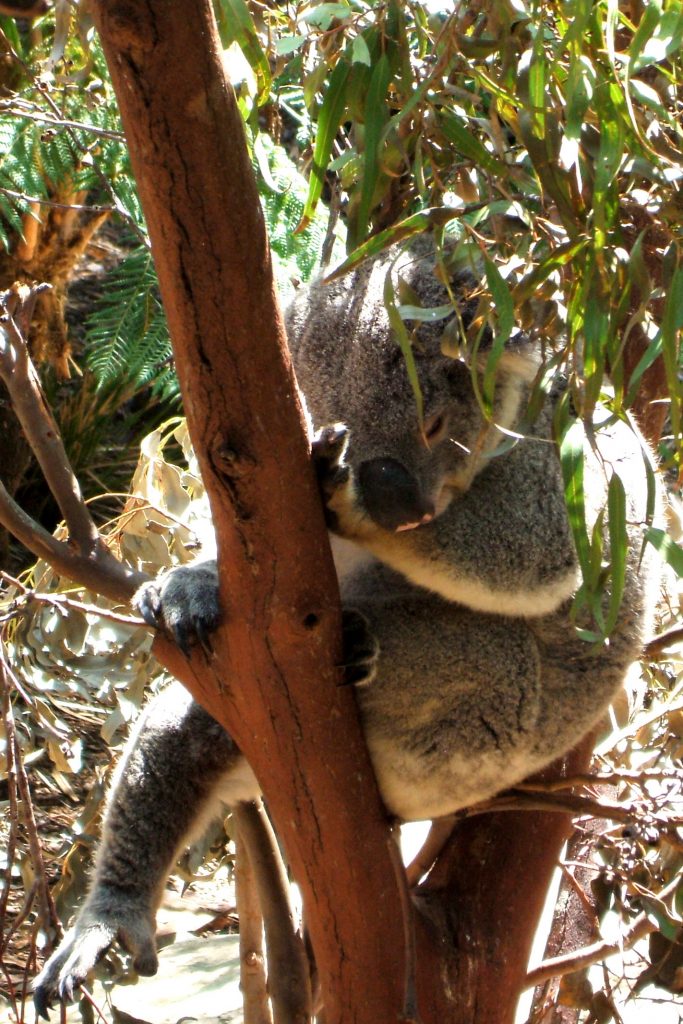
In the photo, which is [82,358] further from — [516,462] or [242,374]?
[242,374]

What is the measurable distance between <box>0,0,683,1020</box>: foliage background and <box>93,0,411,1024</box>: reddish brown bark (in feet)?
0.58

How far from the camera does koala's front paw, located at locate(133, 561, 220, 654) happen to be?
1695 mm

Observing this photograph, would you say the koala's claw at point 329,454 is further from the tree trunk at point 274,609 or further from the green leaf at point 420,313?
the green leaf at point 420,313

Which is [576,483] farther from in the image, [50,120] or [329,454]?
[50,120]

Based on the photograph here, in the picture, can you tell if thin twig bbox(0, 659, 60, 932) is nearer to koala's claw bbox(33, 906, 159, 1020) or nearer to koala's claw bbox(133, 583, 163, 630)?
koala's claw bbox(33, 906, 159, 1020)

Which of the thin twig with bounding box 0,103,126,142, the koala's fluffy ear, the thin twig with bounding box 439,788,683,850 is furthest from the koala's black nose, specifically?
the thin twig with bounding box 0,103,126,142

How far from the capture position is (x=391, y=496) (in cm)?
184

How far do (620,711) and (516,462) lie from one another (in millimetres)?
950

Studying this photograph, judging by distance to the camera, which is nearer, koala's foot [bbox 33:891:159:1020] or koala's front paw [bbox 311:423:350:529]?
koala's front paw [bbox 311:423:350:529]

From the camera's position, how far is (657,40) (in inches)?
46.9

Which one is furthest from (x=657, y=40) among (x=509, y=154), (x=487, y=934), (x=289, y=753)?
(x=487, y=934)

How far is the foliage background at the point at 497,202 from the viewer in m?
1.22

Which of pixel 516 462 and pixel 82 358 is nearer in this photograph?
pixel 516 462

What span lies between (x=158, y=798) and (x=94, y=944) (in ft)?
1.02
